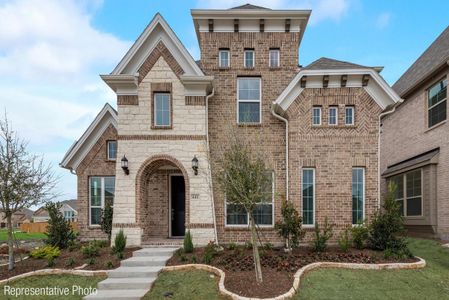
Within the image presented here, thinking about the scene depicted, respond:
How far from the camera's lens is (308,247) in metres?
11.0

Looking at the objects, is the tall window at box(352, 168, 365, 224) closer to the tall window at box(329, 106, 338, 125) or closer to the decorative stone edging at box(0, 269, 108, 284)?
the tall window at box(329, 106, 338, 125)

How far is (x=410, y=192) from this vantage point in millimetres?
15734

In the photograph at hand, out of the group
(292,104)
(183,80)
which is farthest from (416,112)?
(183,80)

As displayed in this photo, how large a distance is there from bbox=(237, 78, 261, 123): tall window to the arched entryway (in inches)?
130

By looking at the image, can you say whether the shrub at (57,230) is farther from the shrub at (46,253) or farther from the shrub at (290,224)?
the shrub at (290,224)

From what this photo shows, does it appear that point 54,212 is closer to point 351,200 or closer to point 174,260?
point 174,260

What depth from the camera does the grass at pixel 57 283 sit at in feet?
24.6

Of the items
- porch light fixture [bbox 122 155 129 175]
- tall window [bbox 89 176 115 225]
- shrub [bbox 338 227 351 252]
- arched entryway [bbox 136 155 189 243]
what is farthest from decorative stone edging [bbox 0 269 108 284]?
shrub [bbox 338 227 351 252]

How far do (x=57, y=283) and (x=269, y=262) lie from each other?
5.67 metres

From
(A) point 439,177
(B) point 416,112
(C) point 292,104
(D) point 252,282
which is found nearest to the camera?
(D) point 252,282

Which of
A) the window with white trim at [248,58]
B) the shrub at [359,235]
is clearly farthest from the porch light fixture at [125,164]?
the shrub at [359,235]

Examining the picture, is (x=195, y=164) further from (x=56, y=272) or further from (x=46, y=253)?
(x=46, y=253)

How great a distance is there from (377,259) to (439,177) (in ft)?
22.6

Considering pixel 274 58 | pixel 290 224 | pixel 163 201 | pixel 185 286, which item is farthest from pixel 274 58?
pixel 185 286
